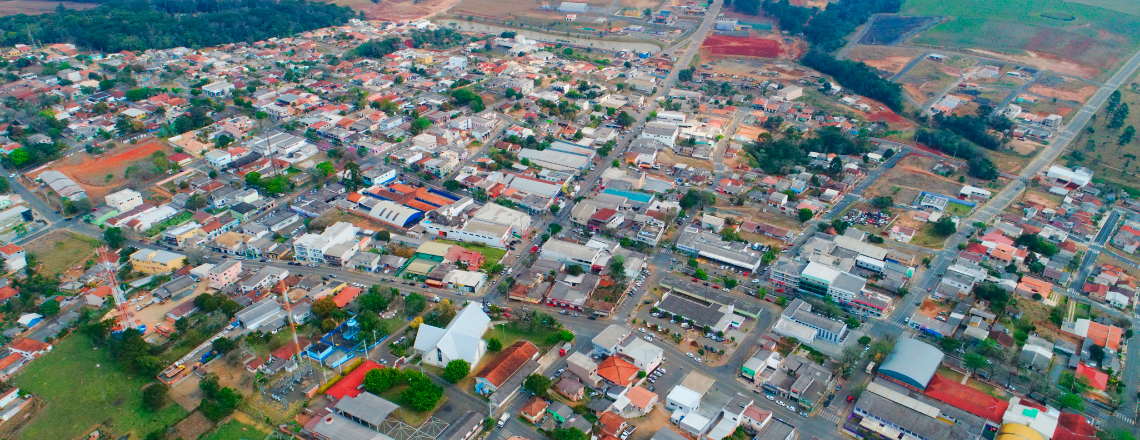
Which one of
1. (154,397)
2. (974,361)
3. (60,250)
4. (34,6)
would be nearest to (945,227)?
(974,361)

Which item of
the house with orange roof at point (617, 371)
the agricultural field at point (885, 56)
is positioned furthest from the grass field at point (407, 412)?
the agricultural field at point (885, 56)

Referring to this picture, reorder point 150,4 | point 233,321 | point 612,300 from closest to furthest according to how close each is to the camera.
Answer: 1. point 233,321
2. point 612,300
3. point 150,4

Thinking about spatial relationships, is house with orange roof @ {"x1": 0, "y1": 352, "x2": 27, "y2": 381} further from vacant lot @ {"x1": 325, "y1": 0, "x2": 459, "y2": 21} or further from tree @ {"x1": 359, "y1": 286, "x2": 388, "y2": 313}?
vacant lot @ {"x1": 325, "y1": 0, "x2": 459, "y2": 21}

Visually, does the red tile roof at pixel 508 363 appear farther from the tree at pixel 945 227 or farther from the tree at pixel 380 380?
the tree at pixel 945 227

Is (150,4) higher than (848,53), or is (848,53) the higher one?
(150,4)

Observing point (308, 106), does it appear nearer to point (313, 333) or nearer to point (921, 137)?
point (313, 333)

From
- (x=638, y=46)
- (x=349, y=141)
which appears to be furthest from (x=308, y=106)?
(x=638, y=46)

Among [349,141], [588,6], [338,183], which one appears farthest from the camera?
[588,6]

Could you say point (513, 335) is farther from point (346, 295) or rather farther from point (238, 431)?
point (238, 431)
